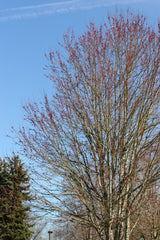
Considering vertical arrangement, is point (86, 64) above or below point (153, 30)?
below

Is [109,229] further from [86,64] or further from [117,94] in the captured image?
[86,64]

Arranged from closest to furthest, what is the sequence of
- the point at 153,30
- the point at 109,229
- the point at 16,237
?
1. the point at 109,229
2. the point at 153,30
3. the point at 16,237

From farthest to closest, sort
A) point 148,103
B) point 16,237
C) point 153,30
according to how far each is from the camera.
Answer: point 16,237 < point 153,30 < point 148,103

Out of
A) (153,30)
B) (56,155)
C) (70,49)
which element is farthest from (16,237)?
(153,30)

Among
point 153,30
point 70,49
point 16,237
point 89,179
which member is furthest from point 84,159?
point 16,237

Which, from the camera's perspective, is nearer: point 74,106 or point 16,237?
point 74,106

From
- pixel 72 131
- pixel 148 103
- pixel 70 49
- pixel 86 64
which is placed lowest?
pixel 72 131

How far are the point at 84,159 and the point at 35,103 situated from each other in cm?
197

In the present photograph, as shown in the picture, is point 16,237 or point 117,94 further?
point 16,237

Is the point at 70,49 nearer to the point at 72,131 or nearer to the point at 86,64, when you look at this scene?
the point at 86,64

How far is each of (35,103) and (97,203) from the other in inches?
118

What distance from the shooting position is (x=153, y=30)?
23.4 ft

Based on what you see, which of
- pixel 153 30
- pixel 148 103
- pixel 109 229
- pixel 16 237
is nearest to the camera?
pixel 109 229

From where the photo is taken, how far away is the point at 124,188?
6539 millimetres
